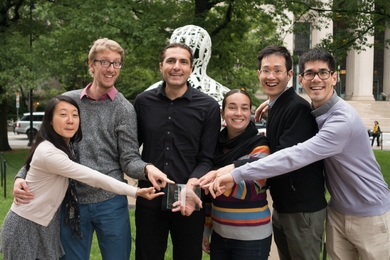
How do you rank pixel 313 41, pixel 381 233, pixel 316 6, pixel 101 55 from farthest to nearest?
1. pixel 313 41
2. pixel 316 6
3. pixel 101 55
4. pixel 381 233

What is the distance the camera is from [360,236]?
3492 millimetres

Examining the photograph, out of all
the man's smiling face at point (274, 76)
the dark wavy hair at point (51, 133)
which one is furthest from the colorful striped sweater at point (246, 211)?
the dark wavy hair at point (51, 133)

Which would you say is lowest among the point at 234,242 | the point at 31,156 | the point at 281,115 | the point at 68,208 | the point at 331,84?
the point at 234,242

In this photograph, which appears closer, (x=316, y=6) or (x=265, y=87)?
(x=265, y=87)

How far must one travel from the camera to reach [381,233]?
3.44 meters

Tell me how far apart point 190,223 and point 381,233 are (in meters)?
1.44

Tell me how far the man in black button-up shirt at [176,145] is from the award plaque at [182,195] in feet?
0.62

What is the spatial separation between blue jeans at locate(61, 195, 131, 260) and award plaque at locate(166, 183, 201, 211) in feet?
1.70

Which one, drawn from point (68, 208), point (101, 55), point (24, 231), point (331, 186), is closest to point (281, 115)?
point (331, 186)

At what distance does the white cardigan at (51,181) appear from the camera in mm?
3350

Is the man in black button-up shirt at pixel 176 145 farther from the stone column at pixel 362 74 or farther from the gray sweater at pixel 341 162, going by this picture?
the stone column at pixel 362 74

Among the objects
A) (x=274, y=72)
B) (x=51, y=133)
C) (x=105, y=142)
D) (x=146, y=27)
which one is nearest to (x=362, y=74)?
(x=146, y=27)

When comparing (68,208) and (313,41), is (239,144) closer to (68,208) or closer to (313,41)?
(68,208)

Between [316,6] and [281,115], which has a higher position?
[316,6]
